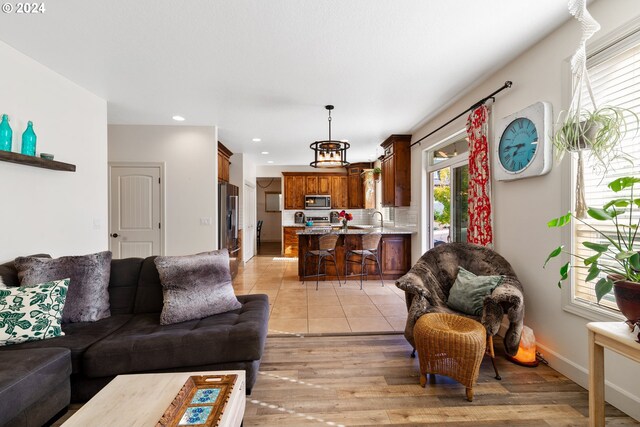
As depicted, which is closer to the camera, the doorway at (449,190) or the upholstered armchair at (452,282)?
the upholstered armchair at (452,282)

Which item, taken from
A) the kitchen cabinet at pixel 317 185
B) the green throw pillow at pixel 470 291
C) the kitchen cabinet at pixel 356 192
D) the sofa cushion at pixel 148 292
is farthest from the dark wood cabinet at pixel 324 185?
the sofa cushion at pixel 148 292

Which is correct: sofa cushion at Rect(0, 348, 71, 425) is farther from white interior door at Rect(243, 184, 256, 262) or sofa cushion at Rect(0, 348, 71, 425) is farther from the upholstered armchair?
white interior door at Rect(243, 184, 256, 262)

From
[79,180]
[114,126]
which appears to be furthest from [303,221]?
[79,180]

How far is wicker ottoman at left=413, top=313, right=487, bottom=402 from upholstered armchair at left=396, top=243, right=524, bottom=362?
18 centimetres

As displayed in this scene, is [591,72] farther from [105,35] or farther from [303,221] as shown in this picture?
[303,221]

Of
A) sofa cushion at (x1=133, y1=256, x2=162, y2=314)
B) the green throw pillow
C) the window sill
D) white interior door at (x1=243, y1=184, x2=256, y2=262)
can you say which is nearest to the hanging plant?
the window sill

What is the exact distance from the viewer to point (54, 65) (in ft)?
8.90

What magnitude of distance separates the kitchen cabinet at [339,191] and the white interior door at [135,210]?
191 inches

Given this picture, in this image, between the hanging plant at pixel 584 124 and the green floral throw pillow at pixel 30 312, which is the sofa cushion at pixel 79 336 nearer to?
the green floral throw pillow at pixel 30 312

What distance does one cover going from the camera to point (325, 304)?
12.3 feet

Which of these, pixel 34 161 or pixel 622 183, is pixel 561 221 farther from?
pixel 34 161

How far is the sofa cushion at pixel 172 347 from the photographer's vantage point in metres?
1.72

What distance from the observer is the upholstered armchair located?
2.02m

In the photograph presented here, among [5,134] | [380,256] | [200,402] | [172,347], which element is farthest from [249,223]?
[200,402]
